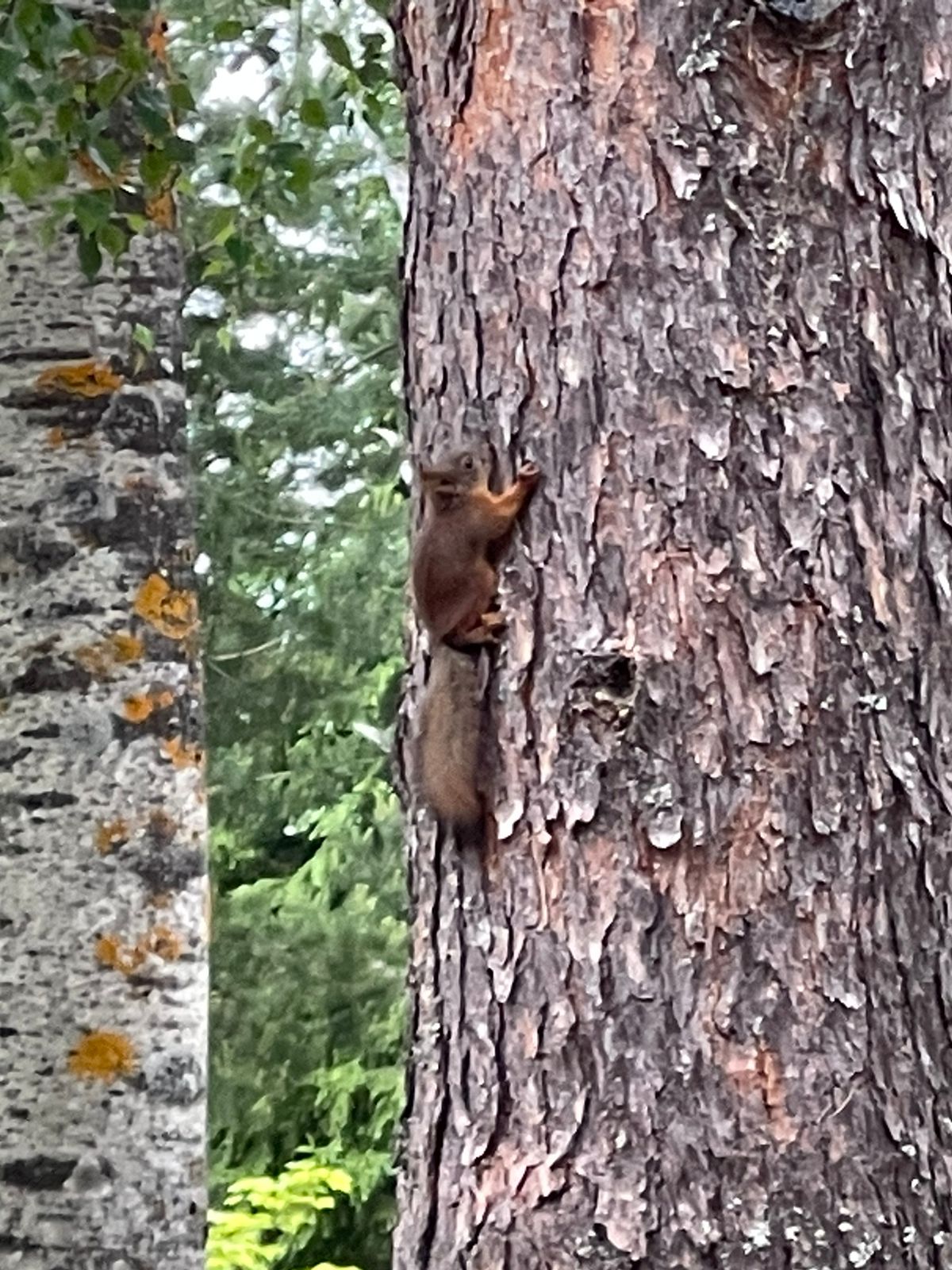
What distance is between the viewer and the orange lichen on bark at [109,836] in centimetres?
220

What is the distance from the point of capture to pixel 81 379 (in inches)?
91.9

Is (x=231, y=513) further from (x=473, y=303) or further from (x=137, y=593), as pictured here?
(x=473, y=303)

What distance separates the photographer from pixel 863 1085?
1.14 meters

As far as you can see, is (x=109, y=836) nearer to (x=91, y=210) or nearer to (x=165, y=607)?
(x=165, y=607)

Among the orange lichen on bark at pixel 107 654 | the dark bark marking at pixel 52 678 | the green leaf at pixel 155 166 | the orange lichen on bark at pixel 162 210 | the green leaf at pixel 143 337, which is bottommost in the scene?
the dark bark marking at pixel 52 678

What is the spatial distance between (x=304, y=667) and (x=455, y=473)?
4.04 meters

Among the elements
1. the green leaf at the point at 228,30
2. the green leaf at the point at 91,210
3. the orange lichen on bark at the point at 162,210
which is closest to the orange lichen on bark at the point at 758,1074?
the green leaf at the point at 91,210

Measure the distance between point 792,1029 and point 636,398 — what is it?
445mm

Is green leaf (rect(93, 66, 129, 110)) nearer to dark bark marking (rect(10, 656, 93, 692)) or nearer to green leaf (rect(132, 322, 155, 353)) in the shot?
green leaf (rect(132, 322, 155, 353))

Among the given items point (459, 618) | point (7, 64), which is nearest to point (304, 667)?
point (7, 64)

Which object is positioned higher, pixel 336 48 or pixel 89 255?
pixel 336 48

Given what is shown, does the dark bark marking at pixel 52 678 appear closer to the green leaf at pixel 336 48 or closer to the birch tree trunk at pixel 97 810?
the birch tree trunk at pixel 97 810

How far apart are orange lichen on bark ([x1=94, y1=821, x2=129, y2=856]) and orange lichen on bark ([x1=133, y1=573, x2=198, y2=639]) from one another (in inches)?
10.3

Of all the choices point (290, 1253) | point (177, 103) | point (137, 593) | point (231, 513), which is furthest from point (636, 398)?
point (290, 1253)
